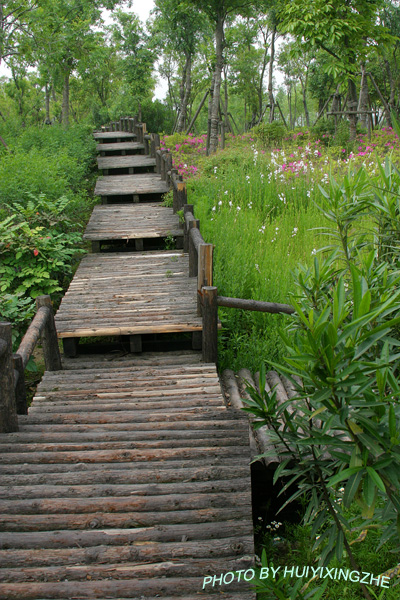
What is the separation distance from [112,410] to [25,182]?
5337mm

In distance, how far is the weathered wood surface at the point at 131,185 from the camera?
9.68 metres

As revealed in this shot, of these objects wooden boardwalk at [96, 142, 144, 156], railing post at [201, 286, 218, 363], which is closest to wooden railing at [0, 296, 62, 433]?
railing post at [201, 286, 218, 363]

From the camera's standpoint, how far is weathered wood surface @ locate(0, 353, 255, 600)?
2209 millimetres

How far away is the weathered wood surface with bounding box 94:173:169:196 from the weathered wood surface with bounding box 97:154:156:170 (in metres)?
0.51

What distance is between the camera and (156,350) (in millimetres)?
5316

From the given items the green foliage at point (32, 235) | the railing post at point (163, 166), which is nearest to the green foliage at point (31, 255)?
the green foliage at point (32, 235)

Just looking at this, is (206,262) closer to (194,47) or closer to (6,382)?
(6,382)

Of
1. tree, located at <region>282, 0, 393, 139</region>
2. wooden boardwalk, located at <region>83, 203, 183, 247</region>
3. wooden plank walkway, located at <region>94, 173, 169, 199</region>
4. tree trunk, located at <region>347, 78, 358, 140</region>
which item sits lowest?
wooden boardwalk, located at <region>83, 203, 183, 247</region>

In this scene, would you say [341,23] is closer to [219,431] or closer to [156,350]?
[156,350]

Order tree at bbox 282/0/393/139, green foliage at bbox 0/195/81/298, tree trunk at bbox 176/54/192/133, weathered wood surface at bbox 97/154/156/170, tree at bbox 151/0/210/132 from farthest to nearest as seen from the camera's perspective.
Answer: tree trunk at bbox 176/54/192/133 < tree at bbox 151/0/210/132 < tree at bbox 282/0/393/139 < weathered wood surface at bbox 97/154/156/170 < green foliage at bbox 0/195/81/298

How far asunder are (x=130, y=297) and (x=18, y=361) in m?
2.23

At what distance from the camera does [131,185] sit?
10312mm

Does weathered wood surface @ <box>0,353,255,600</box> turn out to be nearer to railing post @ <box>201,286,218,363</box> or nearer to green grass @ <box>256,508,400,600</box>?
green grass @ <box>256,508,400,600</box>

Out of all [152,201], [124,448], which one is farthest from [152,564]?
[152,201]
